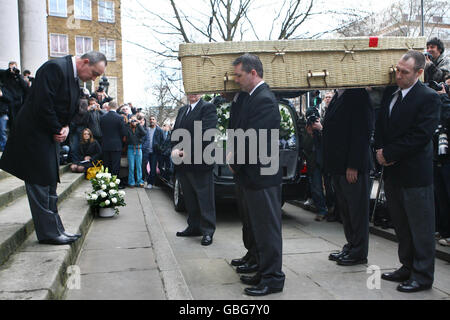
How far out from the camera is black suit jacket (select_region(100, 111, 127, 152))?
10.3 meters

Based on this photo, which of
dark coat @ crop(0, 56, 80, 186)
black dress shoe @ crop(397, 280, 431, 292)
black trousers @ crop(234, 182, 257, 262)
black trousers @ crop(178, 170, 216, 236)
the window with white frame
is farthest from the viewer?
the window with white frame

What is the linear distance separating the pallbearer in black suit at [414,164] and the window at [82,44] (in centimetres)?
4012

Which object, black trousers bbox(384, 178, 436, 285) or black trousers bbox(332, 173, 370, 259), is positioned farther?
black trousers bbox(332, 173, 370, 259)

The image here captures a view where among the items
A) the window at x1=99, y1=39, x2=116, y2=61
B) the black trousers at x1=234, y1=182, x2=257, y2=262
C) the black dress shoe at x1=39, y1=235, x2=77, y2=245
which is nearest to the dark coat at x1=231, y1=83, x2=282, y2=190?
the black trousers at x1=234, y1=182, x2=257, y2=262

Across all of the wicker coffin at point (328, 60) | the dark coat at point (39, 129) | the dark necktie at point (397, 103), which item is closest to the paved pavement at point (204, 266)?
the dark coat at point (39, 129)

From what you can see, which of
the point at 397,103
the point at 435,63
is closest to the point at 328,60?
the point at 397,103

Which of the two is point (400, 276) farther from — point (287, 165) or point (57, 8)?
point (57, 8)

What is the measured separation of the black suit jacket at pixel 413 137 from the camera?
384 cm

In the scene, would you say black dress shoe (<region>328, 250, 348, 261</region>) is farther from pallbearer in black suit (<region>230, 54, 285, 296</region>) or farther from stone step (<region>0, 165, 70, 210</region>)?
stone step (<region>0, 165, 70, 210</region>)

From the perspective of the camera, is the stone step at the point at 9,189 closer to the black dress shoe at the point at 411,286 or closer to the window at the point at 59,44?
the black dress shoe at the point at 411,286

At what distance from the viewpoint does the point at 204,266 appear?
15.3 ft

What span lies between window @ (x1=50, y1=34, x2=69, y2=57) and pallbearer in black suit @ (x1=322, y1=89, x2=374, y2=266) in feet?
129

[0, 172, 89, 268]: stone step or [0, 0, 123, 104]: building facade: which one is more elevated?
[0, 0, 123, 104]: building facade

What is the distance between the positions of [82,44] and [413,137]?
41259mm
